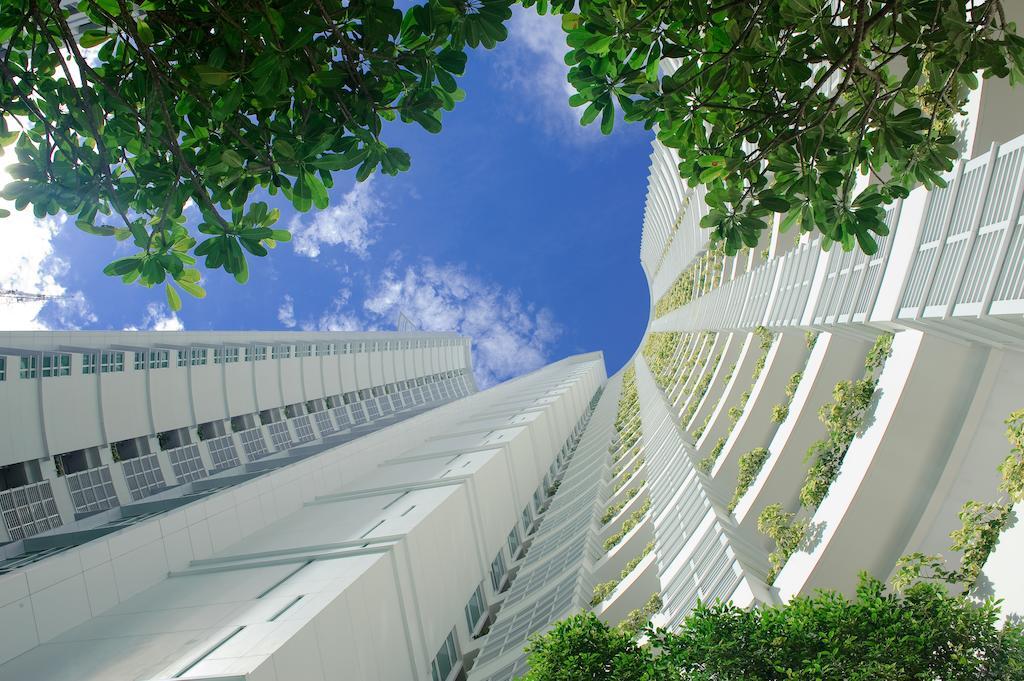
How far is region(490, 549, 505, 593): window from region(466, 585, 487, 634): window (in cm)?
170

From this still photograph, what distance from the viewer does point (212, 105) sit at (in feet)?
16.3

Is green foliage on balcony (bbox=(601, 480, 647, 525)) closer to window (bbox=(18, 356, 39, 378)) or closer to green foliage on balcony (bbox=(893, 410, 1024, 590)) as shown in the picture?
green foliage on balcony (bbox=(893, 410, 1024, 590))

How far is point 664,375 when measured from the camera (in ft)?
144

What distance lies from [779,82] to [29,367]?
2272 centimetres

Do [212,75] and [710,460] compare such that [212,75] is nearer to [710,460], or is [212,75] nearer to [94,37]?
[94,37]

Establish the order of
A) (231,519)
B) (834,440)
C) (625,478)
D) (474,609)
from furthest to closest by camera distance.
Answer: (625,478) → (474,609) → (231,519) → (834,440)

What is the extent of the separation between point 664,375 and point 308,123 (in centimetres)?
4148

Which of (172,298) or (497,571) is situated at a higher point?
(172,298)

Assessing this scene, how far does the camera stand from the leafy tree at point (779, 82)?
4.65 meters

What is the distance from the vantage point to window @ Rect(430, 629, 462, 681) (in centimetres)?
1313

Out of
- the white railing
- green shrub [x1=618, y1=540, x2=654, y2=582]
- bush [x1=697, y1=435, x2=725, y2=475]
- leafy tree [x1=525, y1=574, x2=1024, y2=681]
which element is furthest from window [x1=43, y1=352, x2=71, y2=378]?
the white railing

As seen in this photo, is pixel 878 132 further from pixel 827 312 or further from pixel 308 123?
pixel 827 312

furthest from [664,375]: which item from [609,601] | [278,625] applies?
[278,625]

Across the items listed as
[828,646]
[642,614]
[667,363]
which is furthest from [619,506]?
[667,363]
